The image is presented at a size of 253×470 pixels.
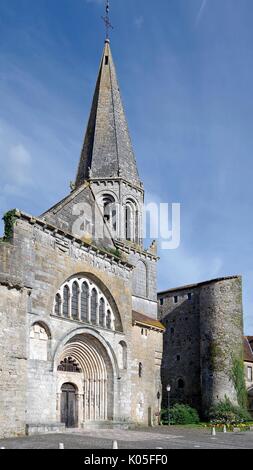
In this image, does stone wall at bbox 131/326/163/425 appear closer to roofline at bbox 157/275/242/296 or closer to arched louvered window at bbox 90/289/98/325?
arched louvered window at bbox 90/289/98/325

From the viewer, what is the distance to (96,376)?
31.2 metres

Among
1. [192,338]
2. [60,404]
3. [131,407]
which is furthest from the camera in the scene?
[192,338]

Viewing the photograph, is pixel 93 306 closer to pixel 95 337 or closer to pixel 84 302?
pixel 84 302

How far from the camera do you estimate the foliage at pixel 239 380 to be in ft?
139

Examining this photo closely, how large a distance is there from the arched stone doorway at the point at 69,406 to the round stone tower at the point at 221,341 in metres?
15.7

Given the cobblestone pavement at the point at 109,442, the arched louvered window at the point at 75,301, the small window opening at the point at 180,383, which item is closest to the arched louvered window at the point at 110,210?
the small window opening at the point at 180,383

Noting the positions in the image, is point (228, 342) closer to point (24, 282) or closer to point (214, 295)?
point (214, 295)

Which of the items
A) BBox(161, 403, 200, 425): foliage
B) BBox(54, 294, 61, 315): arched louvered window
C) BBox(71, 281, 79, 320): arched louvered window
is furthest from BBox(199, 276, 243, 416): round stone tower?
BBox(54, 294, 61, 315): arched louvered window

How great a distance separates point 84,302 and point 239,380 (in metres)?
18.2

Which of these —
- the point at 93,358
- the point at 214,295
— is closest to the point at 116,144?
the point at 214,295

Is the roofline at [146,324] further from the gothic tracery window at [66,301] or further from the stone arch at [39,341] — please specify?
the stone arch at [39,341]

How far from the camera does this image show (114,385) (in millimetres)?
31359

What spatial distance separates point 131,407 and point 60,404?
6.33 meters

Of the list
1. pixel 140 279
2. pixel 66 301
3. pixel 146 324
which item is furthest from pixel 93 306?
pixel 140 279
